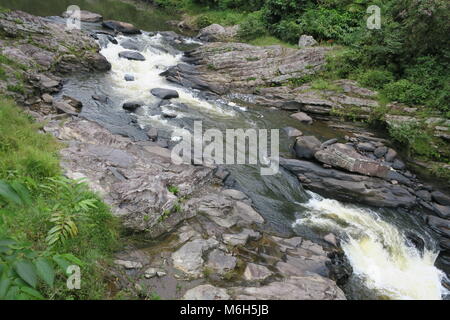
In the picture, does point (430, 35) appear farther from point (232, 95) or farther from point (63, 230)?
point (63, 230)

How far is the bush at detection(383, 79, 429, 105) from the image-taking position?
49.1 ft

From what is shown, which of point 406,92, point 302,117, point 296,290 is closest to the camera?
point 296,290

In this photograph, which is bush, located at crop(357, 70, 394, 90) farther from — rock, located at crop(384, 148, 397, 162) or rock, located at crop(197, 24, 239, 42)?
rock, located at crop(197, 24, 239, 42)

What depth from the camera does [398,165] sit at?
12.4 metres

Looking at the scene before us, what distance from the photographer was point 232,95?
1783 centimetres

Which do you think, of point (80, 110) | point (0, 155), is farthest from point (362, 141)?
point (0, 155)

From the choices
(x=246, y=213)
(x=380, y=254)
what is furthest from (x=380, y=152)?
(x=246, y=213)

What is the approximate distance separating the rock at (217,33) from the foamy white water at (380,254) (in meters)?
20.6

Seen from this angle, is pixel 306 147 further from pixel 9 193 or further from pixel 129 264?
pixel 9 193

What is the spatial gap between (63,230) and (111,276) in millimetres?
1095

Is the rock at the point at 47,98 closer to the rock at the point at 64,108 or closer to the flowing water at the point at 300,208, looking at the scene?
the rock at the point at 64,108

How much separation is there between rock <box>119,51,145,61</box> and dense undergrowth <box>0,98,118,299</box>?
12.0 metres

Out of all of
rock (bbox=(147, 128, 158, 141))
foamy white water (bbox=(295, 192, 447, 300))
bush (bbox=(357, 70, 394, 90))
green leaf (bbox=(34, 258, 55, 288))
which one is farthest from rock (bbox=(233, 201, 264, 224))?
bush (bbox=(357, 70, 394, 90))

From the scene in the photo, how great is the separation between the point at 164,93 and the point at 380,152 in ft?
33.8
